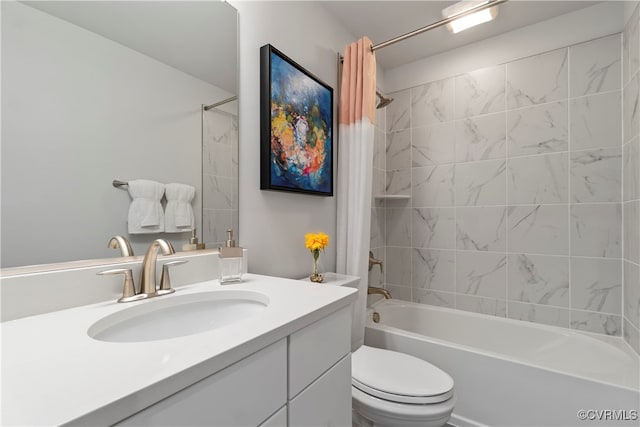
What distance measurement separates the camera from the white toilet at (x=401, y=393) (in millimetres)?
1096

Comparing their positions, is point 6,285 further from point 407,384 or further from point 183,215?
point 407,384

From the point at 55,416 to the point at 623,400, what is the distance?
1.83 m

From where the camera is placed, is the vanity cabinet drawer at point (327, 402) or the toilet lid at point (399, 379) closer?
the vanity cabinet drawer at point (327, 402)

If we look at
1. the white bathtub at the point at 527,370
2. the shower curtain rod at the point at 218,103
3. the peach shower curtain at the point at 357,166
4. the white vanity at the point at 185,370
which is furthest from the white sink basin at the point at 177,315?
the white bathtub at the point at 527,370

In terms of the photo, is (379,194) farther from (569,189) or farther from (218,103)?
(218,103)

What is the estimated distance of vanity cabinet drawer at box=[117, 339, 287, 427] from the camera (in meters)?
0.43

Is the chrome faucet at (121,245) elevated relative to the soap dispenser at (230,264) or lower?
elevated

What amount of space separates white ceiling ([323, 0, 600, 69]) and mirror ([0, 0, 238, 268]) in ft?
3.41

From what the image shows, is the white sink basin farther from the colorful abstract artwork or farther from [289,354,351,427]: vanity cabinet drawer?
the colorful abstract artwork

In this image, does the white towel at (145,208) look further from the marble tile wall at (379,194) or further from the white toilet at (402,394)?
the marble tile wall at (379,194)

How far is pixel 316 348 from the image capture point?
0.74 meters

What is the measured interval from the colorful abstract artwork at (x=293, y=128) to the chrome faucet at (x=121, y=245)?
2.04 feet

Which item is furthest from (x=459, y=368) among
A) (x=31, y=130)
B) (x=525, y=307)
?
(x=31, y=130)

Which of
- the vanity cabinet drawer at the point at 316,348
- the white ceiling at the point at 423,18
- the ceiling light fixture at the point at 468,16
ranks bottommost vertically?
the vanity cabinet drawer at the point at 316,348
